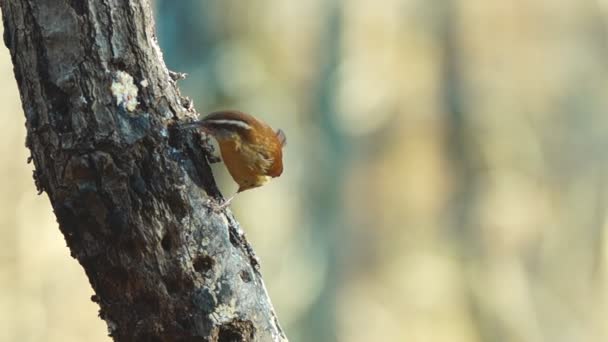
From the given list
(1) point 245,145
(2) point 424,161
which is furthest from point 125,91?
(2) point 424,161

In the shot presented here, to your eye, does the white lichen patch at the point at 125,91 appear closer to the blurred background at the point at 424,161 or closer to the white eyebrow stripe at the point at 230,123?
the white eyebrow stripe at the point at 230,123

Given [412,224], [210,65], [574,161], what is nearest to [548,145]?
[574,161]

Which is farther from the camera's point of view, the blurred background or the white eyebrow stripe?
the blurred background

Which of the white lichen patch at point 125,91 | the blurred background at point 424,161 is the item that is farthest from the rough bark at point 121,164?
the blurred background at point 424,161

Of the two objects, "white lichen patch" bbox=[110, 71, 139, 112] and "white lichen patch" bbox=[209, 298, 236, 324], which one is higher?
"white lichen patch" bbox=[110, 71, 139, 112]

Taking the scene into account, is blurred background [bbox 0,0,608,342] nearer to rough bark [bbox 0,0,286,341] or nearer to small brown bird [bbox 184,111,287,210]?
small brown bird [bbox 184,111,287,210]

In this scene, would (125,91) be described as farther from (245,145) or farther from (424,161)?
(424,161)

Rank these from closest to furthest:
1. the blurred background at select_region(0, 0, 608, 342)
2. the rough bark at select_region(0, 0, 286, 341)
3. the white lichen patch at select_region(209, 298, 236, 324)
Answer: the rough bark at select_region(0, 0, 286, 341), the white lichen patch at select_region(209, 298, 236, 324), the blurred background at select_region(0, 0, 608, 342)

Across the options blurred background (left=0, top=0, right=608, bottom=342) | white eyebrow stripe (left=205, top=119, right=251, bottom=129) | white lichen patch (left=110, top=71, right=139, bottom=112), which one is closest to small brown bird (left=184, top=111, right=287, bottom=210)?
white eyebrow stripe (left=205, top=119, right=251, bottom=129)
